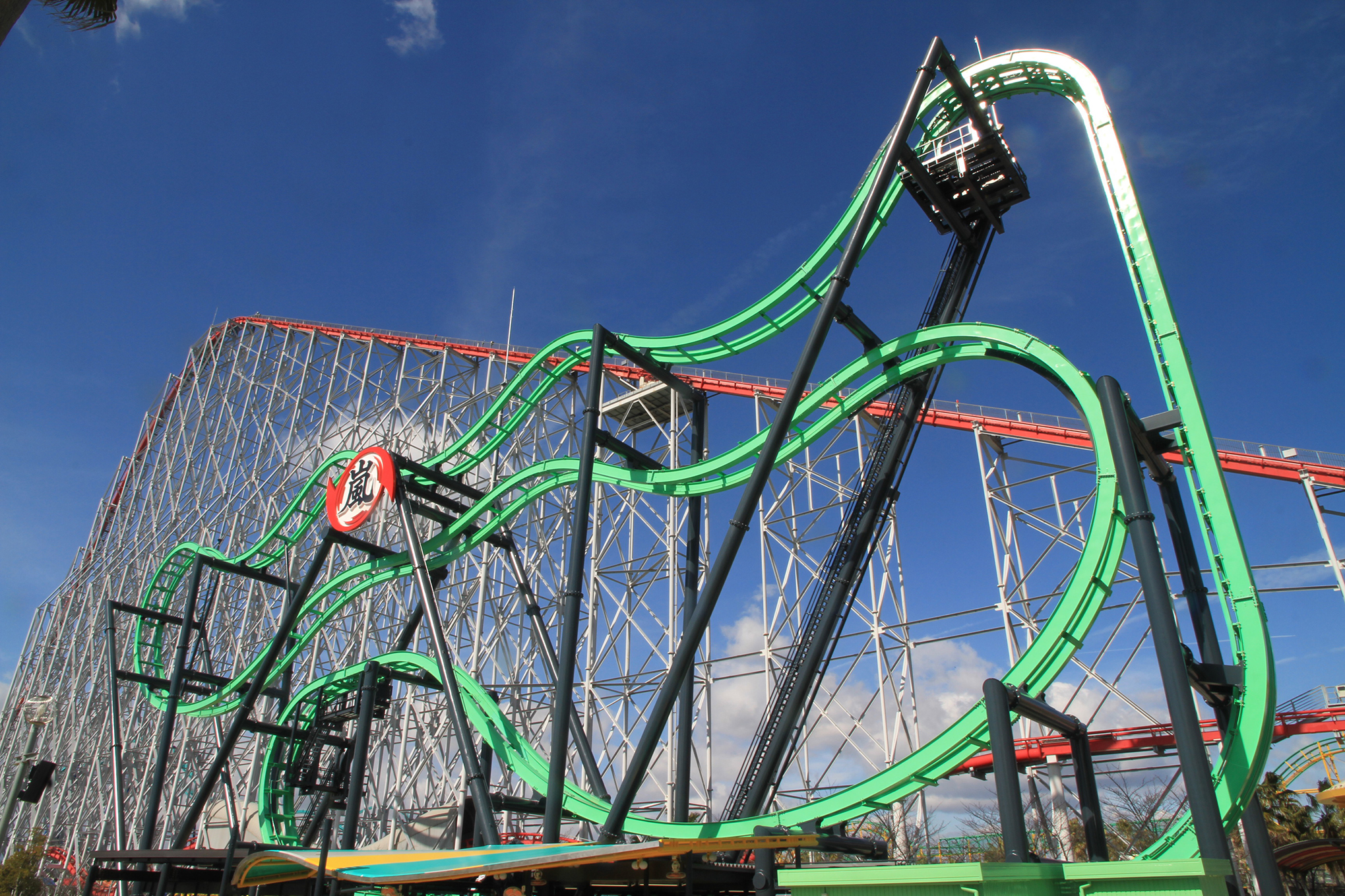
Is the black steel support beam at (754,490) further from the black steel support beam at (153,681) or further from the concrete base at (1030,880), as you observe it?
the black steel support beam at (153,681)

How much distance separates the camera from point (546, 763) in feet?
27.9

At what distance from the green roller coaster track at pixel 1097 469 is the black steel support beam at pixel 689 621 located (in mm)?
608

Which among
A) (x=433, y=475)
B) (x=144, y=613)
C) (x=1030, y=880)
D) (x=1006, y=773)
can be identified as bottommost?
(x=1030, y=880)

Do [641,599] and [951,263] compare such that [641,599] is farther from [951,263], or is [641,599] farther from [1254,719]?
[1254,719]

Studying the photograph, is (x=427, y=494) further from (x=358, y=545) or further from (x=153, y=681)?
(x=153, y=681)

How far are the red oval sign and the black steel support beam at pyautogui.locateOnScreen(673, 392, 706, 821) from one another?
363 cm

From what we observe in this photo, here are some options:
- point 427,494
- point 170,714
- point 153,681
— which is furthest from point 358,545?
point 153,681

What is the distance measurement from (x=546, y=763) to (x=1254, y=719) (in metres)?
6.05

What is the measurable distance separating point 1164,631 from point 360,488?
28.1ft

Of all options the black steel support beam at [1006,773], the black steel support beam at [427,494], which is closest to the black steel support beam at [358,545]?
the black steel support beam at [427,494]

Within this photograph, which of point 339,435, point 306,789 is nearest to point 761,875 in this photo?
point 306,789

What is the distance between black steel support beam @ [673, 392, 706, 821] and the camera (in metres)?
7.64

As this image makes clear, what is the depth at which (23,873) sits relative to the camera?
16078 millimetres

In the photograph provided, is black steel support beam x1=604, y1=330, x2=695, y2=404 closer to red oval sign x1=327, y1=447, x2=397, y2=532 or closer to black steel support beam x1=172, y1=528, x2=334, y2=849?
red oval sign x1=327, y1=447, x2=397, y2=532
